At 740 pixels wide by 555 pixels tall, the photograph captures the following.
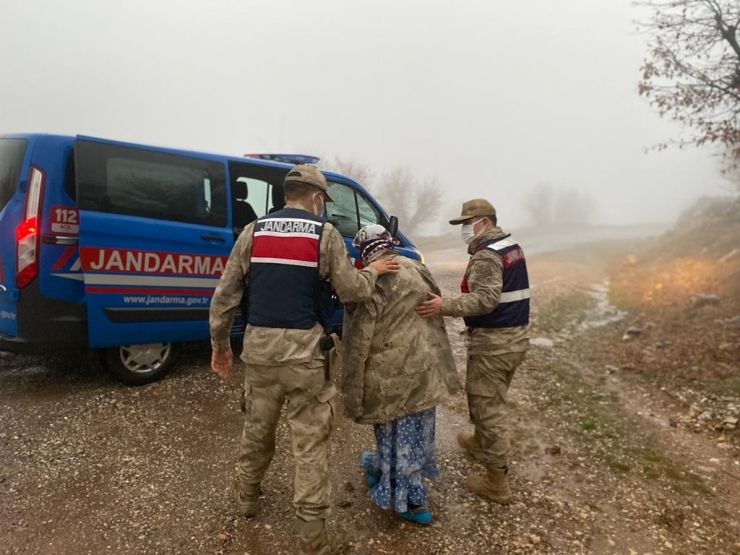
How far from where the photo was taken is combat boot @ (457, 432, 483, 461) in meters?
3.82

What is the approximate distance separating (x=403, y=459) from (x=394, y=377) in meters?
0.50

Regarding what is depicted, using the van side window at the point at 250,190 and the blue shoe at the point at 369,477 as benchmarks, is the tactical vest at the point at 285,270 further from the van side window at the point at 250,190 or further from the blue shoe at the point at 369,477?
the van side window at the point at 250,190

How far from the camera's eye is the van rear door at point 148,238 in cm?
394

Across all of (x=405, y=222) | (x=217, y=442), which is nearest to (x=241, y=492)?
(x=217, y=442)

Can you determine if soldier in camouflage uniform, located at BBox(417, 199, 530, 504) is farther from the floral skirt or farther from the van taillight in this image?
the van taillight

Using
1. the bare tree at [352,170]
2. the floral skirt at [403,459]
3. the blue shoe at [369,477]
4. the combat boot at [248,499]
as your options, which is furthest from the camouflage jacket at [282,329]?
the bare tree at [352,170]

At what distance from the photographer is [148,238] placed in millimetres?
4184

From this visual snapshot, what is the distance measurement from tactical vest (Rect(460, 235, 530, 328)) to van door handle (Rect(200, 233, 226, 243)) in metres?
2.50

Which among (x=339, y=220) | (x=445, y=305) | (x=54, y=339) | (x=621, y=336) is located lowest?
(x=621, y=336)

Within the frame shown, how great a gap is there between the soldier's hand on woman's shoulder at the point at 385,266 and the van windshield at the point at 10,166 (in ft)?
9.98

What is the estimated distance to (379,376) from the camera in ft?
9.39

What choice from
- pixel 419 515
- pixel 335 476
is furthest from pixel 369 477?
pixel 419 515

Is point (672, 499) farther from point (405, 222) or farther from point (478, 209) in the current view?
point (405, 222)

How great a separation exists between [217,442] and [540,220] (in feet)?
199
